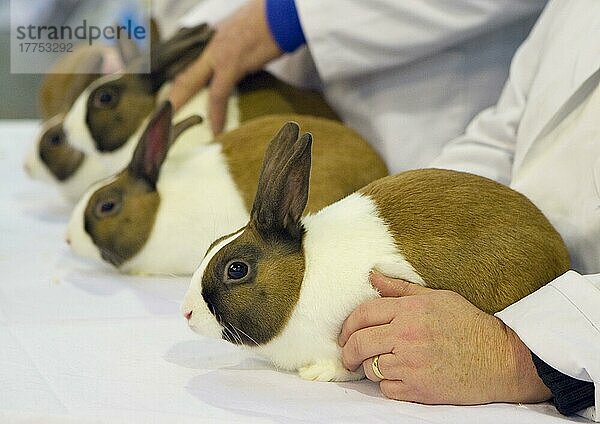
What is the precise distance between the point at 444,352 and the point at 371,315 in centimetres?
8

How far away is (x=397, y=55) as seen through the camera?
1.46 meters

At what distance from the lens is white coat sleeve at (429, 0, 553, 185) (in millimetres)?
1252

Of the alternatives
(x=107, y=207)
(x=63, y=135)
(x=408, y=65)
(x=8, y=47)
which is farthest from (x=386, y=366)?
(x=8, y=47)

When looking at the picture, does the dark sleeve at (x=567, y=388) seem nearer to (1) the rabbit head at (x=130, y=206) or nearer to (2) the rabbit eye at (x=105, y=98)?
(1) the rabbit head at (x=130, y=206)

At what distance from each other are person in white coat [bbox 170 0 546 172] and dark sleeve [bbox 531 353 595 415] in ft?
2.09

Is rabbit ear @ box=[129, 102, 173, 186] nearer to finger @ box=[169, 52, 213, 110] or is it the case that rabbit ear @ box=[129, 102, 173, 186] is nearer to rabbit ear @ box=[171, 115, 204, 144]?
rabbit ear @ box=[171, 115, 204, 144]

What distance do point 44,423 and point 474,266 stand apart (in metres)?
0.41

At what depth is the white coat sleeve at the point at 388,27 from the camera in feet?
4.53

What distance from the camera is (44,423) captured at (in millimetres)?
806

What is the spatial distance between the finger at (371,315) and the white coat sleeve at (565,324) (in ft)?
0.33

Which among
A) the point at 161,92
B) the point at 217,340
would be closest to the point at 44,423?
the point at 217,340

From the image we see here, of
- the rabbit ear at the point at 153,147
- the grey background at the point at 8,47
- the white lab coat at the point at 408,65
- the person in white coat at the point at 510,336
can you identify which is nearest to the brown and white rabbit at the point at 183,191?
the rabbit ear at the point at 153,147

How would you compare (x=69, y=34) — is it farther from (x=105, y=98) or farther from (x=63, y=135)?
(x=105, y=98)

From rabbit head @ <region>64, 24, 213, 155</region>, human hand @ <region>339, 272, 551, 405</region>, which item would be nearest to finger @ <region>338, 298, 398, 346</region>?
human hand @ <region>339, 272, 551, 405</region>
